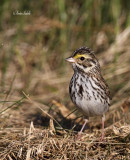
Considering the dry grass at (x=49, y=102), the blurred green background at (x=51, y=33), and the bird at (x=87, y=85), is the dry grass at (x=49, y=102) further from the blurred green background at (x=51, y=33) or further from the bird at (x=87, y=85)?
the bird at (x=87, y=85)

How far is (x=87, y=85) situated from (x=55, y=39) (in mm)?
4293

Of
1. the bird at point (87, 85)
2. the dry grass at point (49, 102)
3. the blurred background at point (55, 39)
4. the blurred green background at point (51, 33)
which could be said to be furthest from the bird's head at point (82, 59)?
the blurred green background at point (51, 33)

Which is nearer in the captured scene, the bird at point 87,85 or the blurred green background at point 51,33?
the bird at point 87,85

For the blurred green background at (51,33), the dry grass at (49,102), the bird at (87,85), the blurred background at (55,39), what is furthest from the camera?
the blurred green background at (51,33)

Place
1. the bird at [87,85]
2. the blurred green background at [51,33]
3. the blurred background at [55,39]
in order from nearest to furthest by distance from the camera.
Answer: the bird at [87,85] < the blurred background at [55,39] < the blurred green background at [51,33]

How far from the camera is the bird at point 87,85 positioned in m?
5.16

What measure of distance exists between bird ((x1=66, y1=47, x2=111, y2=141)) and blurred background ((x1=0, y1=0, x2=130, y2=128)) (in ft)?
9.03

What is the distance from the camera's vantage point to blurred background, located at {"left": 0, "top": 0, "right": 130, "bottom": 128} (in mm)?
8469

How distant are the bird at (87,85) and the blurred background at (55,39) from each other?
275cm

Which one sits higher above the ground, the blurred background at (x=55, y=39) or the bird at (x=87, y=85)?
the blurred background at (x=55, y=39)

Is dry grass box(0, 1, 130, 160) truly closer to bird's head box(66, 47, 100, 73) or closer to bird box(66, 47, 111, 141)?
bird box(66, 47, 111, 141)

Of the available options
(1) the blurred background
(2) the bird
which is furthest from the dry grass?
(2) the bird

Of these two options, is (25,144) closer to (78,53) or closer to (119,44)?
(78,53)

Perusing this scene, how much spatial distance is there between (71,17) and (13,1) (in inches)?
58.6
